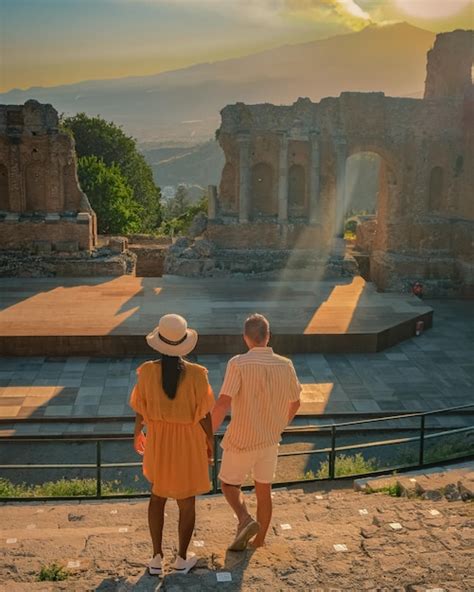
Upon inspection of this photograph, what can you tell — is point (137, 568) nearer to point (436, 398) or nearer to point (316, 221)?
point (436, 398)

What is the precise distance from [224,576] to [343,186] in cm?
2035

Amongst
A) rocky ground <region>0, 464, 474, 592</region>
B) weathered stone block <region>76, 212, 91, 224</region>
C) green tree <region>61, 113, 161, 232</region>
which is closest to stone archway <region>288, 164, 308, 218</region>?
weathered stone block <region>76, 212, 91, 224</region>

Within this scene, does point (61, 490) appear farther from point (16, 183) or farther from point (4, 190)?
point (4, 190)

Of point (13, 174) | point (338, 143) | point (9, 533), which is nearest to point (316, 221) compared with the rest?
point (338, 143)

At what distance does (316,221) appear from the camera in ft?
79.0

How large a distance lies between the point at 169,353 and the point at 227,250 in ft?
59.6

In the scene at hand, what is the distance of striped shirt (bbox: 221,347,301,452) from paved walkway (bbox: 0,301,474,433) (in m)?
7.39

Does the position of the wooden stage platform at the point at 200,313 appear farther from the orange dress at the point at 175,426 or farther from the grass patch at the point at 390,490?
the orange dress at the point at 175,426

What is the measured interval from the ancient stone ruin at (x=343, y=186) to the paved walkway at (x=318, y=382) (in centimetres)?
677

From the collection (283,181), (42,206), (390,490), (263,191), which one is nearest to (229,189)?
(263,191)

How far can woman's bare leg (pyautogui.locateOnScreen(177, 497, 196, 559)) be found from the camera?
535 cm

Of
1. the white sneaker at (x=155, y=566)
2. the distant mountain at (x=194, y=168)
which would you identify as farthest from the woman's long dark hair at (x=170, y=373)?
the distant mountain at (x=194, y=168)

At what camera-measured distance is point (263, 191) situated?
2466 cm

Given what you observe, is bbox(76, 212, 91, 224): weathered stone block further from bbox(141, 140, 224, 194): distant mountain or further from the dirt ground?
bbox(141, 140, 224, 194): distant mountain
